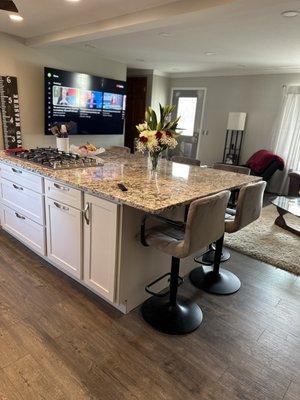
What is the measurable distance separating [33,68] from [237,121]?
13.9 ft

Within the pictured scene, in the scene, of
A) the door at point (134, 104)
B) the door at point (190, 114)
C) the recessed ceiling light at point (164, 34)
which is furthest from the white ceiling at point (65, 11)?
the door at point (190, 114)

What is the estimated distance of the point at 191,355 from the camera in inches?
70.9

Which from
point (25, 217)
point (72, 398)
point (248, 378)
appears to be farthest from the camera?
point (25, 217)

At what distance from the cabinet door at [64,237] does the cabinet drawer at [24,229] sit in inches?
5.1

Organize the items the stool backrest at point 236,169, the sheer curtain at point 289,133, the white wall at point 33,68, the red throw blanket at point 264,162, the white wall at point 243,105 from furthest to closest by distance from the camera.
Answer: the white wall at point 243,105
the sheer curtain at point 289,133
the red throw blanket at point 264,162
the white wall at point 33,68
the stool backrest at point 236,169

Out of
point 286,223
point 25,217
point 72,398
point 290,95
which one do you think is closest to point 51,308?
point 72,398

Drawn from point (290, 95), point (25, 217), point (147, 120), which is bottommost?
point (25, 217)

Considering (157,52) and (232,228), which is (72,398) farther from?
(157,52)

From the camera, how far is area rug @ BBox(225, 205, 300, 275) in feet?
10.0

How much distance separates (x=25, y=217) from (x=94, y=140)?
3305 millimetres

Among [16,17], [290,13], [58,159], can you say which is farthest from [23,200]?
[290,13]

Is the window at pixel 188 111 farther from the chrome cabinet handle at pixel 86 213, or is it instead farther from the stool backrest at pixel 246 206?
the chrome cabinet handle at pixel 86 213

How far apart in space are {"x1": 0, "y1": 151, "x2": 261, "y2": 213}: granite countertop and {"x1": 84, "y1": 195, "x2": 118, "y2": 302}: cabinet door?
0.35 ft

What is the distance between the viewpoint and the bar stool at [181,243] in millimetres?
1723
